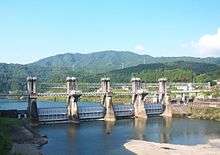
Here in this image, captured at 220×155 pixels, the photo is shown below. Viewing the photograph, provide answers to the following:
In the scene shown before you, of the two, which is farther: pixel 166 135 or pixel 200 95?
pixel 200 95

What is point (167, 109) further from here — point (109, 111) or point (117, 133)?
point (117, 133)

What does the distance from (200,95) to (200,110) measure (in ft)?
77.0

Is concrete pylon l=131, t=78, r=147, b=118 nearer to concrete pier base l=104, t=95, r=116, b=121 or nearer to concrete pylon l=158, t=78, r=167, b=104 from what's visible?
concrete pylon l=158, t=78, r=167, b=104

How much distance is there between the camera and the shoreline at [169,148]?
61281 millimetres

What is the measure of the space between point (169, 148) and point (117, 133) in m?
17.1

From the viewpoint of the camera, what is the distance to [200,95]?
13275 centimetres

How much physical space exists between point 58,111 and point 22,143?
35611 millimetres

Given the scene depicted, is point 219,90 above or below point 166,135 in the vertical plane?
above

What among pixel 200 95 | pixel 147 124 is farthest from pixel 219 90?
pixel 147 124

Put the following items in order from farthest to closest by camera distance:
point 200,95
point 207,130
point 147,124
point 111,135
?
point 200,95, point 147,124, point 207,130, point 111,135

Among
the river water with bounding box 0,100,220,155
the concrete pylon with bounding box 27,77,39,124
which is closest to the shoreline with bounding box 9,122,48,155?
the river water with bounding box 0,100,220,155

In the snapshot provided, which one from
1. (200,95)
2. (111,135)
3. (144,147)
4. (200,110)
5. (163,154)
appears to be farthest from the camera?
(200,95)

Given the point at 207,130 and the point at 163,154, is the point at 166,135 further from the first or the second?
the point at 163,154

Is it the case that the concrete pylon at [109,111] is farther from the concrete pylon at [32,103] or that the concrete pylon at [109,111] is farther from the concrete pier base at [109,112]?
the concrete pylon at [32,103]
